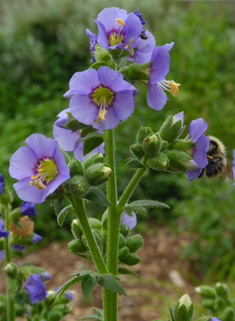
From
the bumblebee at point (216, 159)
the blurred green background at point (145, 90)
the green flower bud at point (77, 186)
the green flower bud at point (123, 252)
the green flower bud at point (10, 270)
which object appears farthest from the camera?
the blurred green background at point (145, 90)

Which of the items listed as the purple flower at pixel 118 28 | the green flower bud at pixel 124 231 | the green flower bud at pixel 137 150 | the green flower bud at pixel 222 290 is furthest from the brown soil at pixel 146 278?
the purple flower at pixel 118 28

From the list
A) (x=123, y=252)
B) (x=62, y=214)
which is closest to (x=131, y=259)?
(x=123, y=252)

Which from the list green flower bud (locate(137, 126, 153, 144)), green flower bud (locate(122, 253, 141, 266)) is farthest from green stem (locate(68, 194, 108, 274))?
green flower bud (locate(137, 126, 153, 144))

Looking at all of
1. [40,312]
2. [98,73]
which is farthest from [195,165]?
[40,312]

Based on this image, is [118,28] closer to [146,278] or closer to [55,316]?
[55,316]

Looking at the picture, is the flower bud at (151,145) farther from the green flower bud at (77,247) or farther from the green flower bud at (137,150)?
the green flower bud at (77,247)

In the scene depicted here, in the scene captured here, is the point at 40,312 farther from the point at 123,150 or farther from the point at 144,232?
the point at 123,150
